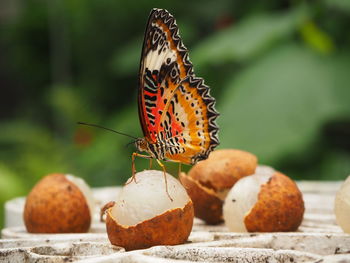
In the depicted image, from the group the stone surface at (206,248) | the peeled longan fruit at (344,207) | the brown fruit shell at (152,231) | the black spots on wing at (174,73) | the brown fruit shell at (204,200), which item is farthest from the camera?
the brown fruit shell at (204,200)

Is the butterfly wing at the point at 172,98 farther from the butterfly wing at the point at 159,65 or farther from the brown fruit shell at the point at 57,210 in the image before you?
the brown fruit shell at the point at 57,210

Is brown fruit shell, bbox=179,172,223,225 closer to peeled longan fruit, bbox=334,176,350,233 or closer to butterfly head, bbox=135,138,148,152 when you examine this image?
butterfly head, bbox=135,138,148,152

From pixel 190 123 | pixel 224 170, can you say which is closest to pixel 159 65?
pixel 190 123

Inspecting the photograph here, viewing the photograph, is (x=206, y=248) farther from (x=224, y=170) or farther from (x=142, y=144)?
(x=224, y=170)

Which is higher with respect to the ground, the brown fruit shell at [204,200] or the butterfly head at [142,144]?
the butterfly head at [142,144]

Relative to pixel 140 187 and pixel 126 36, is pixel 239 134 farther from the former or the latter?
pixel 126 36

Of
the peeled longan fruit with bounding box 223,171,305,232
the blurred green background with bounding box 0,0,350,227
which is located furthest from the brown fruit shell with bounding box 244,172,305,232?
the blurred green background with bounding box 0,0,350,227

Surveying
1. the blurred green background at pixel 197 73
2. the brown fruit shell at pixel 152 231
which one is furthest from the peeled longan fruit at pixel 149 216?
the blurred green background at pixel 197 73

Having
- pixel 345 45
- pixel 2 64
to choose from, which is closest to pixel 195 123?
pixel 345 45
